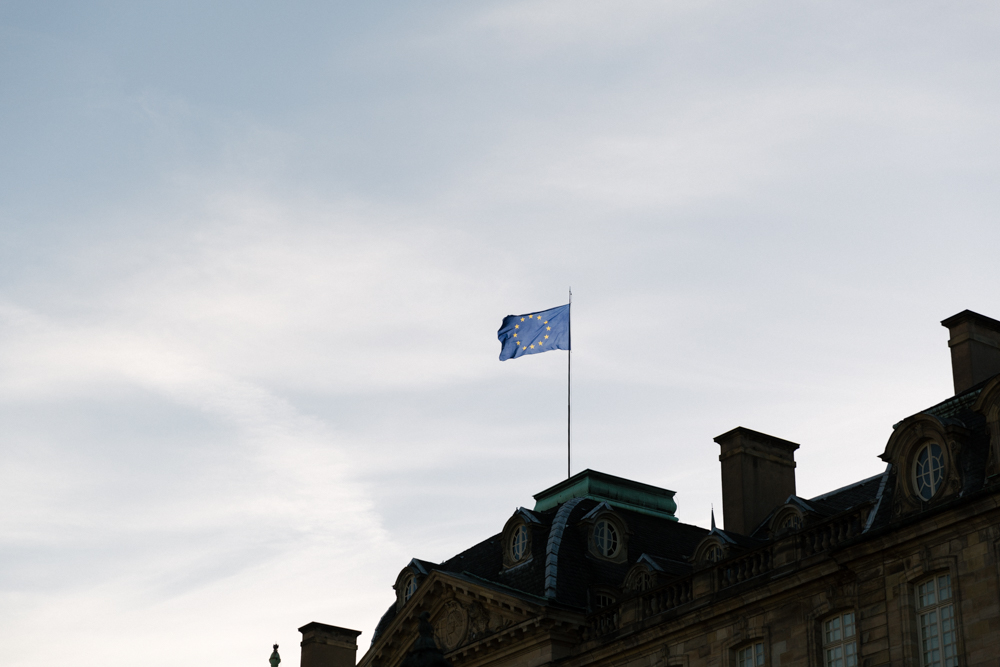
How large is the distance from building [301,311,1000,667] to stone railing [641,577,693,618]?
0.06 meters

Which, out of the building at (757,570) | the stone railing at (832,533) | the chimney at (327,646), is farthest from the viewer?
the chimney at (327,646)

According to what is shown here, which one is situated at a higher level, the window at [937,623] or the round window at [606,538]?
the round window at [606,538]

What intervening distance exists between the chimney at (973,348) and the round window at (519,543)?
44.4ft

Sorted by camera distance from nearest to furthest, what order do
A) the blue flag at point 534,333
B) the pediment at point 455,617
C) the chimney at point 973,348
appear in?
1. the chimney at point 973,348
2. the pediment at point 455,617
3. the blue flag at point 534,333

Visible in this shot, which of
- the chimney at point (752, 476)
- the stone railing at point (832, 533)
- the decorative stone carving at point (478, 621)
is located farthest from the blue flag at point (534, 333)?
the stone railing at point (832, 533)

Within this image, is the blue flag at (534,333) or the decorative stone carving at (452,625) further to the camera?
the blue flag at (534,333)

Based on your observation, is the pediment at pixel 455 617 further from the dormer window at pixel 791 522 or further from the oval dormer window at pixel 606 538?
the dormer window at pixel 791 522

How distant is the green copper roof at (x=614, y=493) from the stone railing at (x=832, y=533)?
1210 centimetres

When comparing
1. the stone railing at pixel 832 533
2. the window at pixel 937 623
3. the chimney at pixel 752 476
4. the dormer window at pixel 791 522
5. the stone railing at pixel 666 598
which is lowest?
the window at pixel 937 623

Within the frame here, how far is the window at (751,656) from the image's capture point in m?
36.9

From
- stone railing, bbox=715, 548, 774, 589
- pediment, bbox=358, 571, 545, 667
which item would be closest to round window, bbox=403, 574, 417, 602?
pediment, bbox=358, 571, 545, 667

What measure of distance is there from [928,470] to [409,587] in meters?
20.5

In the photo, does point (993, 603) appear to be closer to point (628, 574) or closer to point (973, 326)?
point (973, 326)

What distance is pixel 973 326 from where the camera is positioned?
39.7m
